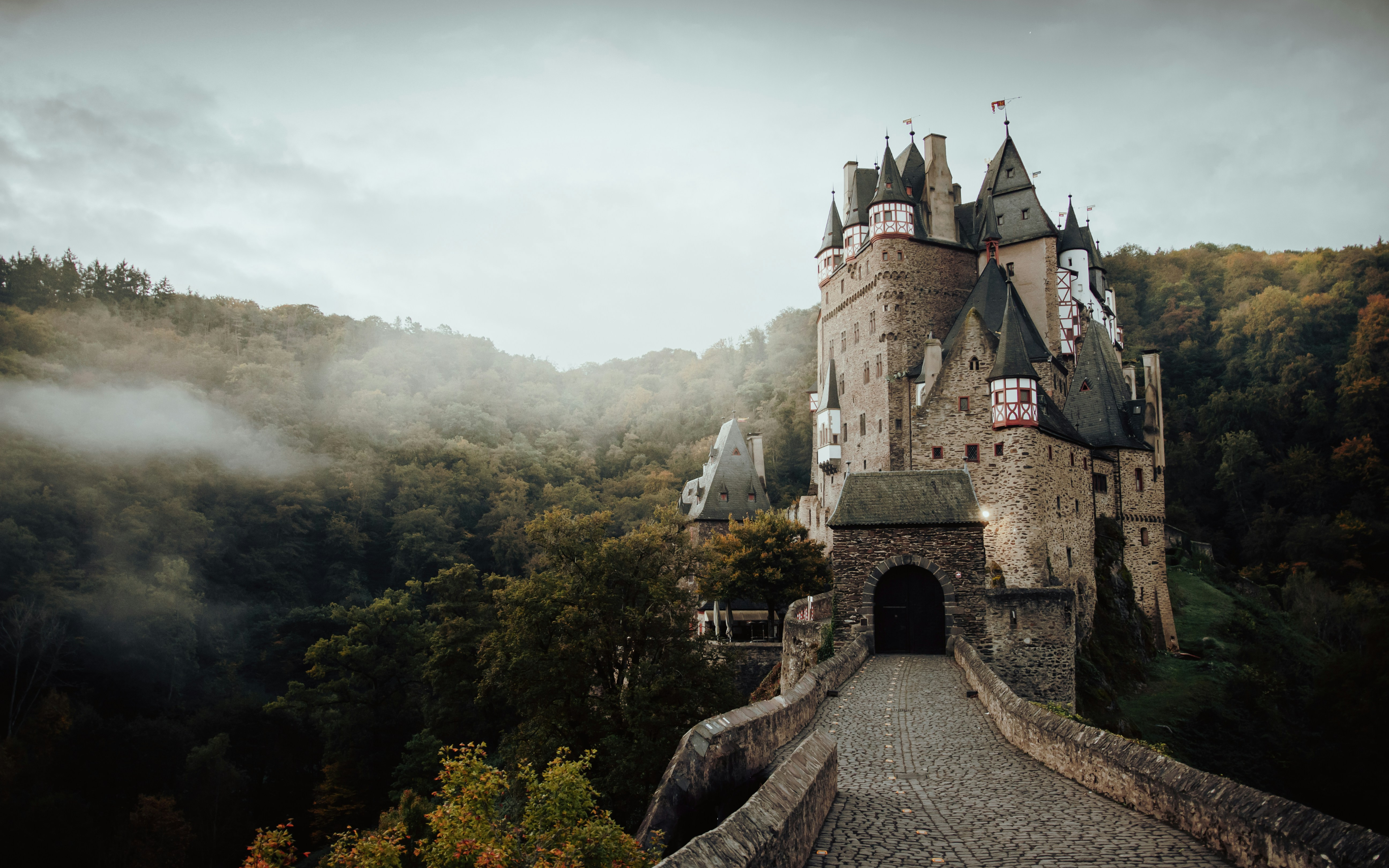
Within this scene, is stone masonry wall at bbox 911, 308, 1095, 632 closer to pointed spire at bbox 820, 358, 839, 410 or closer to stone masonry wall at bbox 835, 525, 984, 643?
stone masonry wall at bbox 835, 525, 984, 643

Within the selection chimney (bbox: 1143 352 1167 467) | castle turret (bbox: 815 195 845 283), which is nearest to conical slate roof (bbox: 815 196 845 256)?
castle turret (bbox: 815 195 845 283)

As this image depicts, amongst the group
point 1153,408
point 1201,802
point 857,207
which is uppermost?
point 857,207

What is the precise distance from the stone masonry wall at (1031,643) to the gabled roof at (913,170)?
2487 centimetres

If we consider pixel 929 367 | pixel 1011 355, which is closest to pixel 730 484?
pixel 929 367

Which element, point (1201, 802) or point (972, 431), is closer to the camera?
point (1201, 802)

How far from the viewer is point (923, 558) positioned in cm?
2106

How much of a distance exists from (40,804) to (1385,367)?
81755 mm

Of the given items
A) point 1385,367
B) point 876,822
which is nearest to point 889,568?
point 876,822

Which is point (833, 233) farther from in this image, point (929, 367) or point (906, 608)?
point (906, 608)

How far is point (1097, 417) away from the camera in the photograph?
36.5 m

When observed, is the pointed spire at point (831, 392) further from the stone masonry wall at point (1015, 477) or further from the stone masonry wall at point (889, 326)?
the stone masonry wall at point (1015, 477)

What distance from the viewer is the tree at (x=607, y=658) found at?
22.5 m

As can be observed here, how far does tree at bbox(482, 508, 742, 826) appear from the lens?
22.5m

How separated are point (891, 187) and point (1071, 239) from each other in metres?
10.4
